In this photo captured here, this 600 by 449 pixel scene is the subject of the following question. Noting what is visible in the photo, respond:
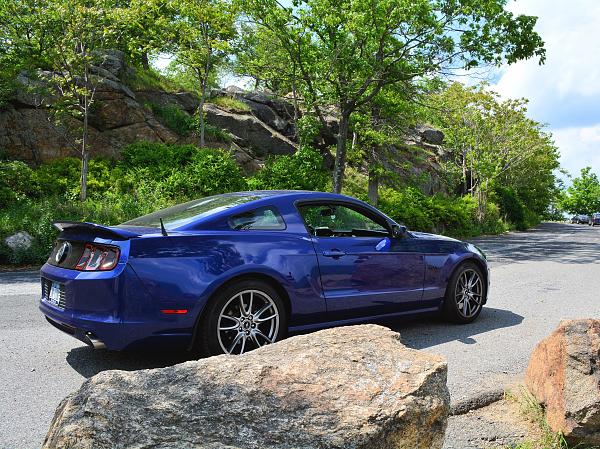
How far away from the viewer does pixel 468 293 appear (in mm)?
6738

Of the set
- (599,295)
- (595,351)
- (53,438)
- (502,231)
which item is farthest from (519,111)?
(53,438)

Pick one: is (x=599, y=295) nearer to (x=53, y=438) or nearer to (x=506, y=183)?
(x=53, y=438)

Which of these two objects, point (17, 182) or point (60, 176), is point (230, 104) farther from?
point (17, 182)

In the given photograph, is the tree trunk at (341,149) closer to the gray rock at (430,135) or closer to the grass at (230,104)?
the grass at (230,104)

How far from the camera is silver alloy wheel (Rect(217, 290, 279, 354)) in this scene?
4727 millimetres

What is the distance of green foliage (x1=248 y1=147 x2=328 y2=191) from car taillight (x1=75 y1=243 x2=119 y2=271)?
16.4 m

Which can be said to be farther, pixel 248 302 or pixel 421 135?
pixel 421 135

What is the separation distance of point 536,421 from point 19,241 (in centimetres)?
1166

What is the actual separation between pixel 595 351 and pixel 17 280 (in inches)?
376

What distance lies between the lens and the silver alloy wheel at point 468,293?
665 cm

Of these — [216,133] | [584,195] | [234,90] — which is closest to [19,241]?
[216,133]

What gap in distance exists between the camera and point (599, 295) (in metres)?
9.19

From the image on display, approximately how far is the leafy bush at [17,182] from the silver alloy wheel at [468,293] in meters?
12.7

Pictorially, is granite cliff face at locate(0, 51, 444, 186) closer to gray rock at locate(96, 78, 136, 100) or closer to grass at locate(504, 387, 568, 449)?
gray rock at locate(96, 78, 136, 100)
